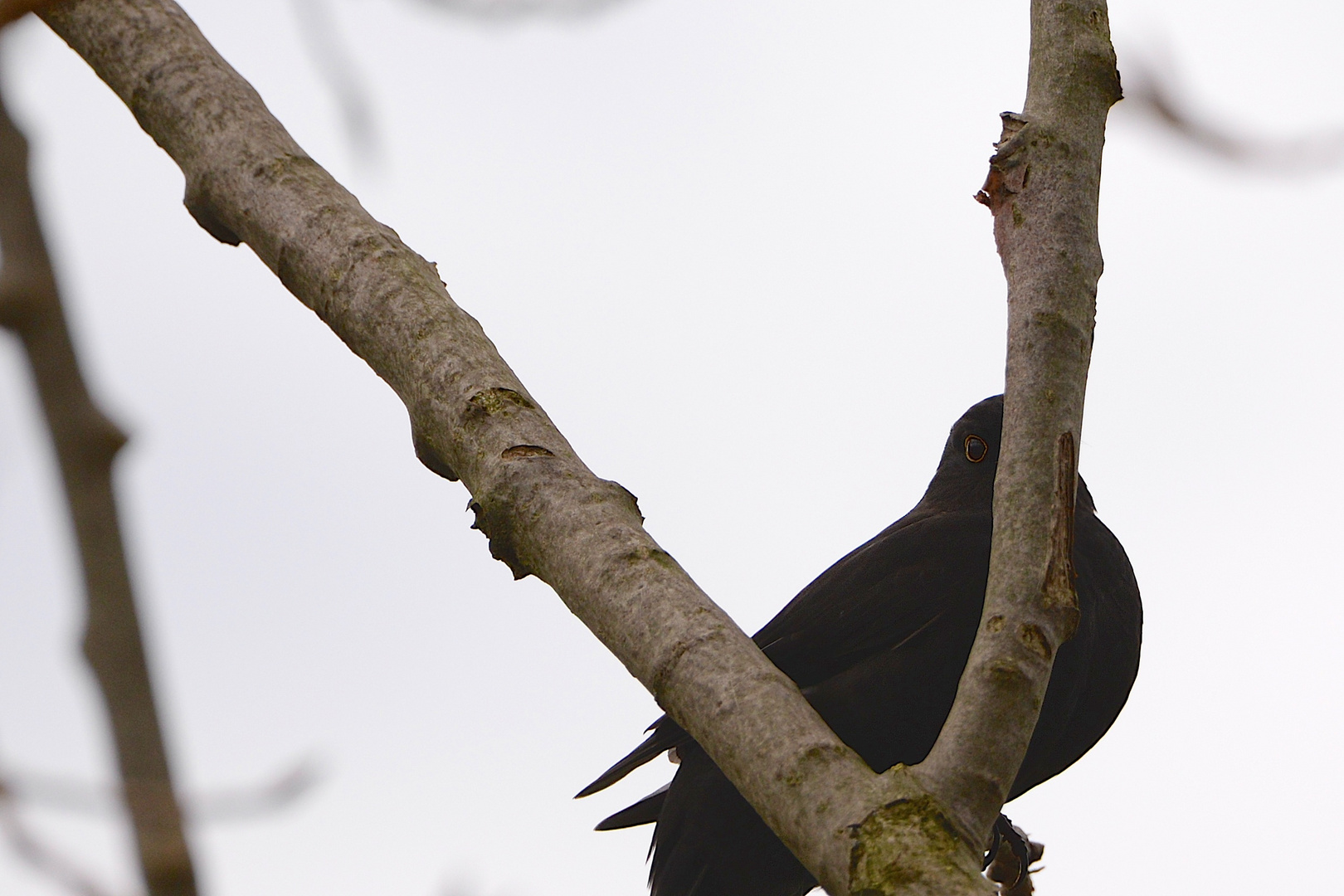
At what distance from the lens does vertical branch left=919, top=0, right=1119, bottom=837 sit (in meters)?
1.64

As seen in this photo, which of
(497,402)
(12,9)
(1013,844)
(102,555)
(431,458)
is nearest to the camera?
(102,555)

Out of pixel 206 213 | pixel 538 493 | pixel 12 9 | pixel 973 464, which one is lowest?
pixel 12 9

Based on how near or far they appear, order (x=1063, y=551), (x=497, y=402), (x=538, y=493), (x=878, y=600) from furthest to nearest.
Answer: (x=878, y=600), (x=497, y=402), (x=538, y=493), (x=1063, y=551)

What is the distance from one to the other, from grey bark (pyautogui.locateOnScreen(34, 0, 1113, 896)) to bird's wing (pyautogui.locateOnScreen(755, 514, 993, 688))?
1.56 m

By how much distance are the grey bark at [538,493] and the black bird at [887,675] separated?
55.7 inches

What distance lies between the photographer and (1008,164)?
1.96 meters

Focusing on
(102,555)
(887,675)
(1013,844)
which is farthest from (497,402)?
(1013,844)

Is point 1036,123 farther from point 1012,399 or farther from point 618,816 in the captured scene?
point 618,816

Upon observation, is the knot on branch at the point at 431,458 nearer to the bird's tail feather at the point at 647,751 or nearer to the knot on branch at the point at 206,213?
the knot on branch at the point at 206,213

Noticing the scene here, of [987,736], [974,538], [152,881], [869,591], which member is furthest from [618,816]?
[152,881]

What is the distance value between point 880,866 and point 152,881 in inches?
42.2

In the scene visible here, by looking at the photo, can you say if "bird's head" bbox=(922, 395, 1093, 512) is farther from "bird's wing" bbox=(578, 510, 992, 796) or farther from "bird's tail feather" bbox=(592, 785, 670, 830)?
"bird's tail feather" bbox=(592, 785, 670, 830)

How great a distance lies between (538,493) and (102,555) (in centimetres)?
137

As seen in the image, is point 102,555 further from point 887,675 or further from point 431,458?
point 887,675
